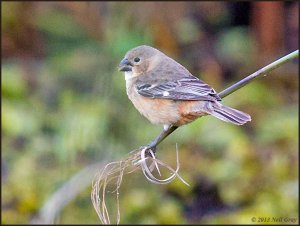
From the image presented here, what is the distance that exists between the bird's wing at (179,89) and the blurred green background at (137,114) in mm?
1520

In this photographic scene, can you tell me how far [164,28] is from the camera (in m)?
8.27

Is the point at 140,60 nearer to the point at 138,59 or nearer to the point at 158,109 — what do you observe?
the point at 138,59

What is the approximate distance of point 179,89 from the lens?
4.43 m

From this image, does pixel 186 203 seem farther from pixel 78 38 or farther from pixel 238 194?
pixel 78 38

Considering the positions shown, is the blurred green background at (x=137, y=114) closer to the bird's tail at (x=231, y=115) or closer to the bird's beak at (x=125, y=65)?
the bird's beak at (x=125, y=65)

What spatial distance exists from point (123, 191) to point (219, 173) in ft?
2.53

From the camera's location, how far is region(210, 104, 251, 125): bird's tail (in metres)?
3.84

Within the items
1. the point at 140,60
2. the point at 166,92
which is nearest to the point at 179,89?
the point at 166,92

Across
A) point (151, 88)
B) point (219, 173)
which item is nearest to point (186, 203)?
point (219, 173)

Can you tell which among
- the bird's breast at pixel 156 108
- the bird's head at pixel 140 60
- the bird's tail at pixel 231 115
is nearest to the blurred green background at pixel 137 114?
the bird's head at pixel 140 60

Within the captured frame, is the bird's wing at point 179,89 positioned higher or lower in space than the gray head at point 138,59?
lower

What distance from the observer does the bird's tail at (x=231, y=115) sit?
384cm

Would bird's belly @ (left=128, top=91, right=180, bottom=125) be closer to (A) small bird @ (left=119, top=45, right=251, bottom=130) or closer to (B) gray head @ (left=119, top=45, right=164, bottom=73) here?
(A) small bird @ (left=119, top=45, right=251, bottom=130)

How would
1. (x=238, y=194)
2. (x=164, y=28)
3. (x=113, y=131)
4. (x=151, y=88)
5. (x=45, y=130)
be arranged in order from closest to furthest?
(x=151, y=88) → (x=238, y=194) → (x=113, y=131) → (x=45, y=130) → (x=164, y=28)
